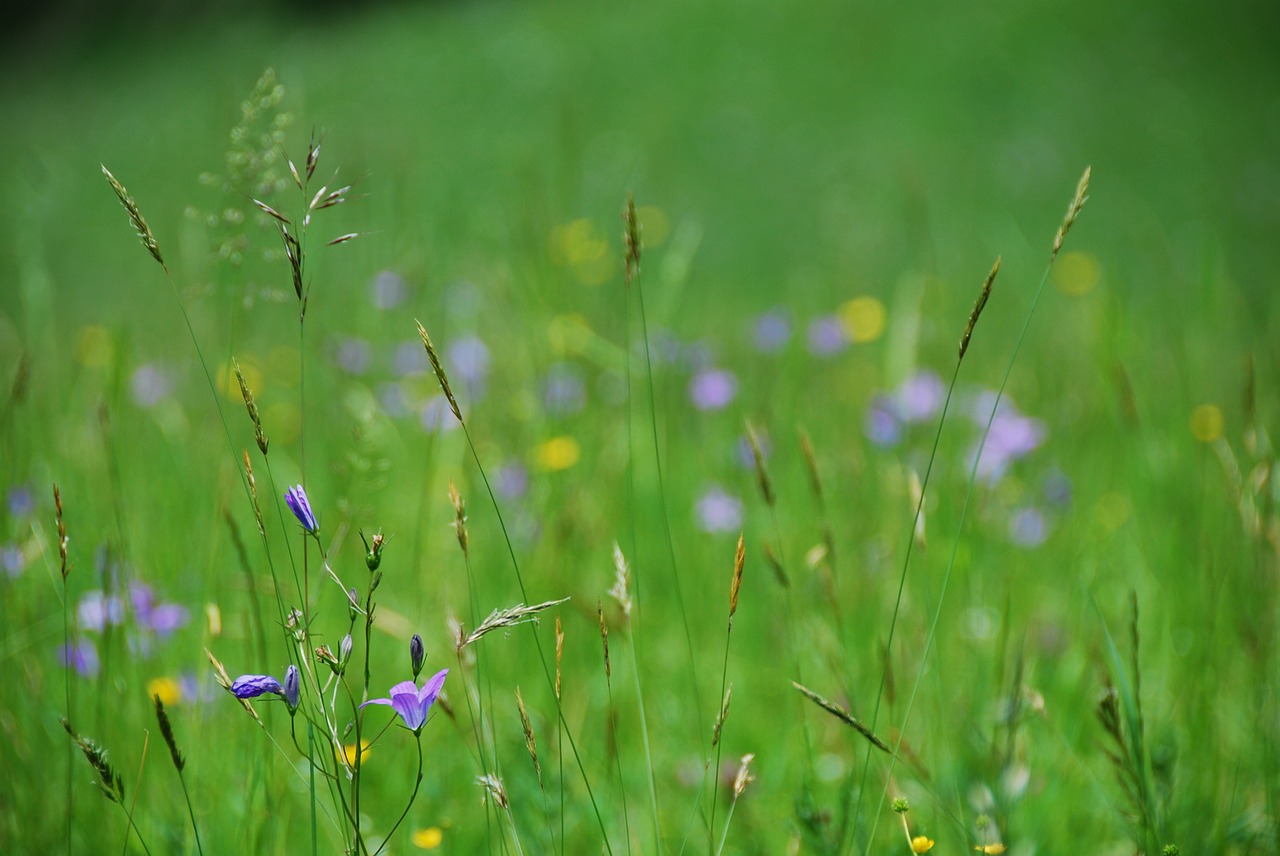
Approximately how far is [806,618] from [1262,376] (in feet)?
5.05

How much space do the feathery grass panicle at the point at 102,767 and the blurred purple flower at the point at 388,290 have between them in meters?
1.51

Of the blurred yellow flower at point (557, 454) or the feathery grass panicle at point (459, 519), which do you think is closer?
the feathery grass panicle at point (459, 519)

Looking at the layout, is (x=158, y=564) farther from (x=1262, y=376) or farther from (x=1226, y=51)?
(x=1226, y=51)

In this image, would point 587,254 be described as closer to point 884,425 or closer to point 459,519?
point 884,425

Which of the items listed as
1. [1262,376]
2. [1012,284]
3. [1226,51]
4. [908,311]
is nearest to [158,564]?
[908,311]

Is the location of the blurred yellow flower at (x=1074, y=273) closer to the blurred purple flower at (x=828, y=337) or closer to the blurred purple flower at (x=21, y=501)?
the blurred purple flower at (x=828, y=337)

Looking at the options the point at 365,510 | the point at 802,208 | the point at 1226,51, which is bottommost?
Answer: the point at 802,208

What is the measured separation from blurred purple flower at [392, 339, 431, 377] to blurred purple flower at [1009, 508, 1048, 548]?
1.49m

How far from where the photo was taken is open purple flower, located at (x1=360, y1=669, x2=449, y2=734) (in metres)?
0.69

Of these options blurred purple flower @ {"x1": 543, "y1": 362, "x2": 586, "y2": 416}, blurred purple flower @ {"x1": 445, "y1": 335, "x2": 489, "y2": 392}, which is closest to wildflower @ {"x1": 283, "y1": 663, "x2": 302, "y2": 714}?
blurred purple flower @ {"x1": 543, "y1": 362, "x2": 586, "y2": 416}

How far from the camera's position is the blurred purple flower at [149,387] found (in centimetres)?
241

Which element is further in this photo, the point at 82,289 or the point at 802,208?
the point at 802,208

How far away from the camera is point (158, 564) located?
1.54 meters

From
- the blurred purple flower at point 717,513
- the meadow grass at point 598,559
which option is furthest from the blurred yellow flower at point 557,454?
the blurred purple flower at point 717,513
